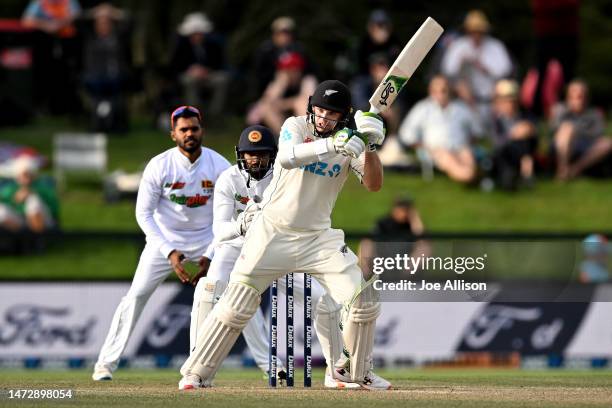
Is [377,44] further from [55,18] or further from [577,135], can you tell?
[55,18]

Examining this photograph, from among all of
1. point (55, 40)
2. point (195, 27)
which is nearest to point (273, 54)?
point (195, 27)

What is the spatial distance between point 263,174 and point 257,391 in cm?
164

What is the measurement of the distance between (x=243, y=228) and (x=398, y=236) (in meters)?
5.22

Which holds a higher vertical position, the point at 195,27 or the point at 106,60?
the point at 195,27

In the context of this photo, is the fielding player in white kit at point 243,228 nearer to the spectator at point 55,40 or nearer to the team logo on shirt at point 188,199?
the team logo on shirt at point 188,199

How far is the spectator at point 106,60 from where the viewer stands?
2061 cm

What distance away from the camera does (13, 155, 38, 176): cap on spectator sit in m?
18.7

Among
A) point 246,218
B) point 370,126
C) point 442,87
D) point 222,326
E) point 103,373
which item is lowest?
point 103,373

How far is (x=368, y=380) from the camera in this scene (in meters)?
10.6

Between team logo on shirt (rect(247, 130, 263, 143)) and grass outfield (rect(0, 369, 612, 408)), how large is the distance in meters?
1.73

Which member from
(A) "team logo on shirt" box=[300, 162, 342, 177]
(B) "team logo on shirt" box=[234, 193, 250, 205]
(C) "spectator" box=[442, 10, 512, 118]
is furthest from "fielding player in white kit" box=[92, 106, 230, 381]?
(C) "spectator" box=[442, 10, 512, 118]

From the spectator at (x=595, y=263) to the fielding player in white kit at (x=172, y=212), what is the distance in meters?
4.86

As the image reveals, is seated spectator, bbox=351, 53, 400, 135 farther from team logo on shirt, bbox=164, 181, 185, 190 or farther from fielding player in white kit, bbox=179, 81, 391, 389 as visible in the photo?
fielding player in white kit, bbox=179, 81, 391, 389

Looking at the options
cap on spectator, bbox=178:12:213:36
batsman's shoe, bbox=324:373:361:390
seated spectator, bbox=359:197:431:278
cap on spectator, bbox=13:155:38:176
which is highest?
cap on spectator, bbox=178:12:213:36
